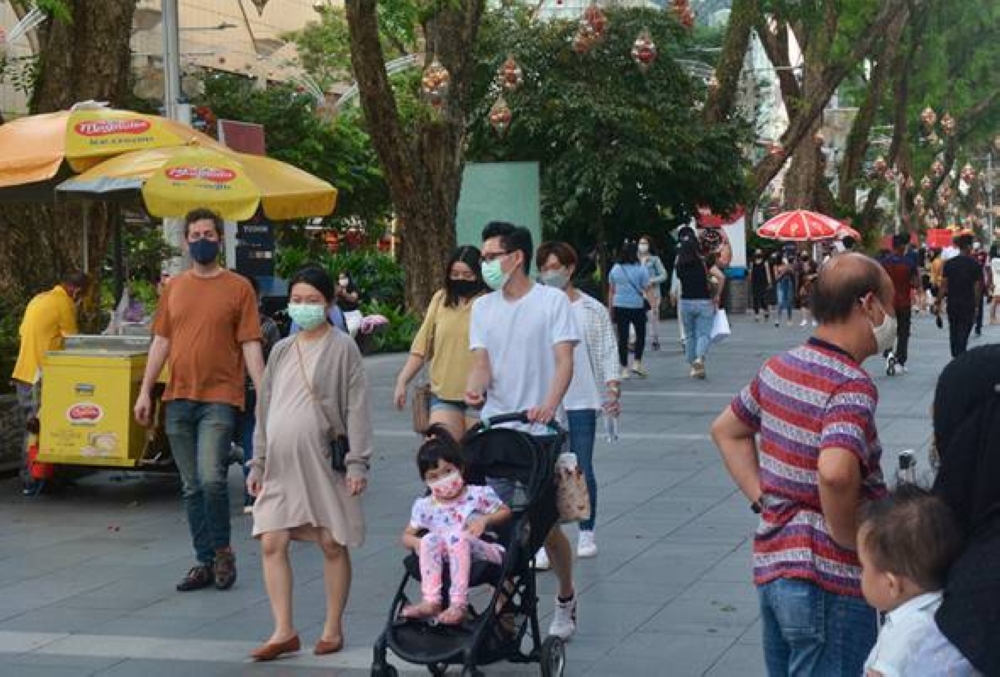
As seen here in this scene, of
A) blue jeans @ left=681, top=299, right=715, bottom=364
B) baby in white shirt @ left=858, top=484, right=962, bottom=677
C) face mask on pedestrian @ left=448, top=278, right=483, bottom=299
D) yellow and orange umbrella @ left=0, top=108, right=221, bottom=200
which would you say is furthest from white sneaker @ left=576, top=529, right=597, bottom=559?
blue jeans @ left=681, top=299, right=715, bottom=364

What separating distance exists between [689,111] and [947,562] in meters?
30.3

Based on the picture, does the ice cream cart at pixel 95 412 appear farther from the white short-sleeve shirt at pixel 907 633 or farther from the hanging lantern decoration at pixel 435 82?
the hanging lantern decoration at pixel 435 82

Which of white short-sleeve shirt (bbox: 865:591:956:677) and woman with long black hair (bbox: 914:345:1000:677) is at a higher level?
woman with long black hair (bbox: 914:345:1000:677)

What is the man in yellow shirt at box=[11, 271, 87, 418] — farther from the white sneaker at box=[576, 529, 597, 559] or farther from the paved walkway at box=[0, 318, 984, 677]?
the white sneaker at box=[576, 529, 597, 559]

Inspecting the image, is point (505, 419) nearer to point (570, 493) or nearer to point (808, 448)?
point (570, 493)

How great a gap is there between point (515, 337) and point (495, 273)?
0.95 feet

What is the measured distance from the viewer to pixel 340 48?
53062 mm

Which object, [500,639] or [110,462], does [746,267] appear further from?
[500,639]

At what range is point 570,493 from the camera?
7.23 meters

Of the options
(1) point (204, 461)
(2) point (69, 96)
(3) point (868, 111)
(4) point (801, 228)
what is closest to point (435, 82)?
(2) point (69, 96)

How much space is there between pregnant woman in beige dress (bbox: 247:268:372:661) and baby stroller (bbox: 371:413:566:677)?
671 millimetres

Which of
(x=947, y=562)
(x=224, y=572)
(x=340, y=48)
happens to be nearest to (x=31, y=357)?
(x=224, y=572)

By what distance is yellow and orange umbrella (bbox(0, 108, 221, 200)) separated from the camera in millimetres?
12719

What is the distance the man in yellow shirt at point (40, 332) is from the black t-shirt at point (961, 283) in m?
11.8
